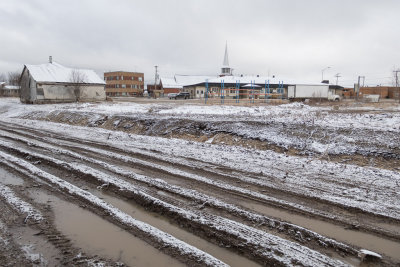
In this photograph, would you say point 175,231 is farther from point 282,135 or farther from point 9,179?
point 282,135

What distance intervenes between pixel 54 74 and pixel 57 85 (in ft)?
8.33

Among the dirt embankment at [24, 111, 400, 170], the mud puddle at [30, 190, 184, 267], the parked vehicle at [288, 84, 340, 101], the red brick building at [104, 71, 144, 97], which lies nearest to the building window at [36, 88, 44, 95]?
the dirt embankment at [24, 111, 400, 170]

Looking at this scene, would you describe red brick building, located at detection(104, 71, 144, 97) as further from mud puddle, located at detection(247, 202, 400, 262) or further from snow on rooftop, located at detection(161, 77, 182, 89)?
mud puddle, located at detection(247, 202, 400, 262)

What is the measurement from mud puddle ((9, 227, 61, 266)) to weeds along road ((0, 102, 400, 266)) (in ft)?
0.09

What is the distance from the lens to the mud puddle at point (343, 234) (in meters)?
4.02

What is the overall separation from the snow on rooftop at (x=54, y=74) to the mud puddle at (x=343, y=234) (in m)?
41.0

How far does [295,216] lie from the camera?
4980 millimetres

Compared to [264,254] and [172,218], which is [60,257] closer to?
[172,218]

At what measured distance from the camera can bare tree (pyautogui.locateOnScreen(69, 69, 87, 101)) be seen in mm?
38562

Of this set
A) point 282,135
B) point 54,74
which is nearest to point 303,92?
point 282,135

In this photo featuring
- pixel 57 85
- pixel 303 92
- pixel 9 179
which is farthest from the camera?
pixel 303 92

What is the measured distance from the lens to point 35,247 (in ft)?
13.0

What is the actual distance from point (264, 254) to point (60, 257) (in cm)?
272

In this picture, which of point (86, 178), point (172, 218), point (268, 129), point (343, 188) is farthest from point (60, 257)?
point (268, 129)
